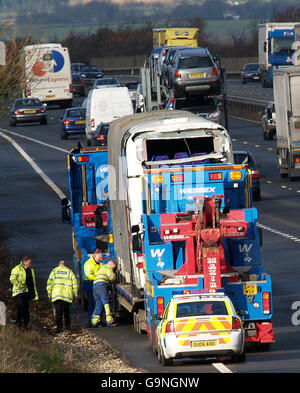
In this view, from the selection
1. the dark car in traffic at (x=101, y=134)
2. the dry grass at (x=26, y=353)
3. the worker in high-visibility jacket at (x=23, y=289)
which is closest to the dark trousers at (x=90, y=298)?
the dry grass at (x=26, y=353)

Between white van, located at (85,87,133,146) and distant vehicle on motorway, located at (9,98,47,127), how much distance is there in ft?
58.8

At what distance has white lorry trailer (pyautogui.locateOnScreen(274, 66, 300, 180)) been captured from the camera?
43906 mm

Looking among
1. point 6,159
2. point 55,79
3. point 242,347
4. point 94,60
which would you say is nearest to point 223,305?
point 242,347

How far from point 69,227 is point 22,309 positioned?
16.3m

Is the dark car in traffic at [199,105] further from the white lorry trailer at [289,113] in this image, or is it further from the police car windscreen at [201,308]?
the police car windscreen at [201,308]

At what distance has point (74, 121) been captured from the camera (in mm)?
65062

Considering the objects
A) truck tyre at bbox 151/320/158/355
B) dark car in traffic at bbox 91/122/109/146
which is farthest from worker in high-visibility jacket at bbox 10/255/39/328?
dark car in traffic at bbox 91/122/109/146

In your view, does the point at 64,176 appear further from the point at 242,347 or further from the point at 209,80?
the point at 242,347

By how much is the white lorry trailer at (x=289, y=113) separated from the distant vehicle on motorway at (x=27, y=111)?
2897cm

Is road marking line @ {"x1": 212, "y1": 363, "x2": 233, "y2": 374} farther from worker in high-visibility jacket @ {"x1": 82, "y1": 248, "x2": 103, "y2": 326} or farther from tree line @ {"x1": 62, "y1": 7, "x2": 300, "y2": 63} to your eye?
tree line @ {"x1": 62, "y1": 7, "x2": 300, "y2": 63}

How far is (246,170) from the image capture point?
21703 mm

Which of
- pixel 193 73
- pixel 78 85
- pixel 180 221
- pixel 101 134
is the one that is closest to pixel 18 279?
pixel 180 221

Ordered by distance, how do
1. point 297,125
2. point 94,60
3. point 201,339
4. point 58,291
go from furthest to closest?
point 94,60 → point 297,125 → point 58,291 → point 201,339

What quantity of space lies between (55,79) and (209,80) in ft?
101
